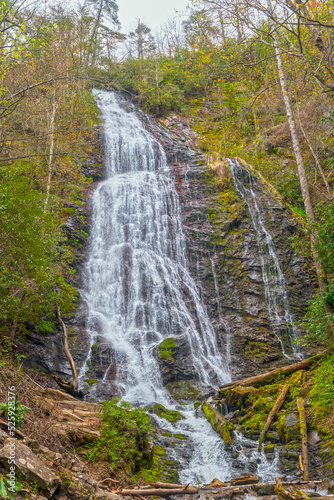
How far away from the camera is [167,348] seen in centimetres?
1318

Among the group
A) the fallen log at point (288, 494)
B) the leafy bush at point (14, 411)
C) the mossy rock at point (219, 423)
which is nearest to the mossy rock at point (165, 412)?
the mossy rock at point (219, 423)

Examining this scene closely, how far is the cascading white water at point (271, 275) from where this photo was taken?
14344mm

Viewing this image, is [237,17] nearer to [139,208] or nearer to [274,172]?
[139,208]

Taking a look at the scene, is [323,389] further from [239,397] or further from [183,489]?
[183,489]

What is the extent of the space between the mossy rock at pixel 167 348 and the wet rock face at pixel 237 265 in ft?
1.95

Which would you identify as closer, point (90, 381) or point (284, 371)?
point (284, 371)

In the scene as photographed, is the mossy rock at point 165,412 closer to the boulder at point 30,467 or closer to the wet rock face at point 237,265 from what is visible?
the wet rock face at point 237,265

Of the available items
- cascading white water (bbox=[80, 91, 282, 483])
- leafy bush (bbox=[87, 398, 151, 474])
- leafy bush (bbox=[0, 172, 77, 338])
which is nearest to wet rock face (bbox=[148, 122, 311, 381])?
cascading white water (bbox=[80, 91, 282, 483])

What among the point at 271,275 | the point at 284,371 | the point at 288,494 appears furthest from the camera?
the point at 271,275

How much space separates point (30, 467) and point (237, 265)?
13.7 m

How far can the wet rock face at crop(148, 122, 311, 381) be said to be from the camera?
14078 mm

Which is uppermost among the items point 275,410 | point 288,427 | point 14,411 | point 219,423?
point 14,411

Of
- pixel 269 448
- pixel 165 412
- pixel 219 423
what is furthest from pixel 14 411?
pixel 165 412

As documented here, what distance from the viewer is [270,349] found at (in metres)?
13.8
